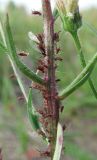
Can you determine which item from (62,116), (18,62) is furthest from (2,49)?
(62,116)

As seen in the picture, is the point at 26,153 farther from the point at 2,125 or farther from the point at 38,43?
the point at 38,43

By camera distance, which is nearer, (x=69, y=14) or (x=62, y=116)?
(x=69, y=14)

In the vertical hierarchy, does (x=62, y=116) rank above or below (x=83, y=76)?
below

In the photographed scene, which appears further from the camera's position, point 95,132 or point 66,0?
point 95,132

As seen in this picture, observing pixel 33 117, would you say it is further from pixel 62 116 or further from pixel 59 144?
pixel 62 116

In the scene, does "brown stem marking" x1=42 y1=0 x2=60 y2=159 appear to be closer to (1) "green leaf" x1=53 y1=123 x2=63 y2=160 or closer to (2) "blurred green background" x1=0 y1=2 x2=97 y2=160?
(1) "green leaf" x1=53 y1=123 x2=63 y2=160

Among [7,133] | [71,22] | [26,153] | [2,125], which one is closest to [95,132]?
[7,133]
